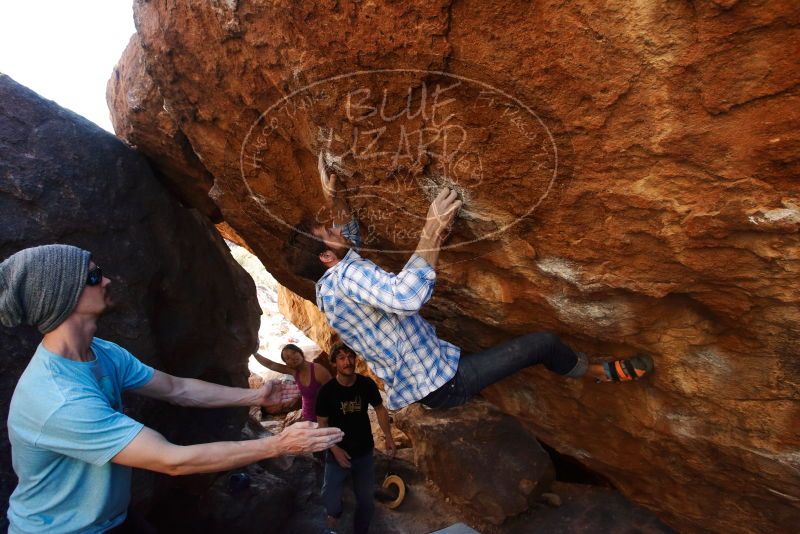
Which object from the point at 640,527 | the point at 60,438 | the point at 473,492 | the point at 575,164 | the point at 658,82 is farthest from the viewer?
the point at 473,492

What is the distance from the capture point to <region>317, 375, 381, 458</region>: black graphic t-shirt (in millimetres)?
3820

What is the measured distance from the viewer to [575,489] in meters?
4.47

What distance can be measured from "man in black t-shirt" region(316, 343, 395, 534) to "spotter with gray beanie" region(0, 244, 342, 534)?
1.83 m

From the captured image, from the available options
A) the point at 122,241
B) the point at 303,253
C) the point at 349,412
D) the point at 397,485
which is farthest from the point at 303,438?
the point at 397,485

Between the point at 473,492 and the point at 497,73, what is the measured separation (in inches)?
143

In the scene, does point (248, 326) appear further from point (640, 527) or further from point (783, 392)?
point (783, 392)

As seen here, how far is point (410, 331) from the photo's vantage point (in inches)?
107

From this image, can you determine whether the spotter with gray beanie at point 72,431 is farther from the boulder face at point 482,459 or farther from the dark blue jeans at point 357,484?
the boulder face at point 482,459

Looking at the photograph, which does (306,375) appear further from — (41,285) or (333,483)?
(41,285)

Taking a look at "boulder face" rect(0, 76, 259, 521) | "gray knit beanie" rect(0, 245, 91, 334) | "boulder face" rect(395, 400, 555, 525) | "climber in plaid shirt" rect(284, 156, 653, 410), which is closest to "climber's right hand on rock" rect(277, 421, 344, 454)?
"climber in plaid shirt" rect(284, 156, 653, 410)

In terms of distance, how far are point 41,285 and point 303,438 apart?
1.09m

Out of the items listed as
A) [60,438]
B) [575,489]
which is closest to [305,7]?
[60,438]

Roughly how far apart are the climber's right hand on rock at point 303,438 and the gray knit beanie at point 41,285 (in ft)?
3.06

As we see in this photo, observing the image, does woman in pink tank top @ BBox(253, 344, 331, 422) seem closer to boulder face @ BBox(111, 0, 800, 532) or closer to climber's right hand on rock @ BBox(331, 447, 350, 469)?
climber's right hand on rock @ BBox(331, 447, 350, 469)
